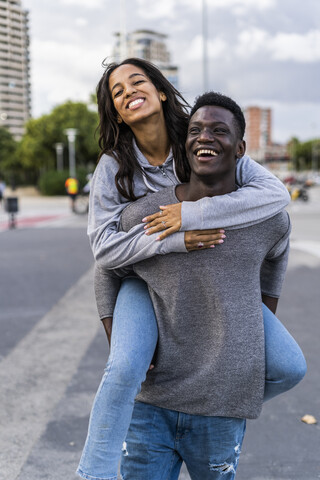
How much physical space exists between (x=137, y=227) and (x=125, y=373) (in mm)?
482

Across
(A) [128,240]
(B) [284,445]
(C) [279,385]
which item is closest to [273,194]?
(A) [128,240]

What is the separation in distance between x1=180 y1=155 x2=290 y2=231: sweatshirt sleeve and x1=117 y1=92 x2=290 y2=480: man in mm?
35

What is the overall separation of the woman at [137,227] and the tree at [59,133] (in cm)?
4781

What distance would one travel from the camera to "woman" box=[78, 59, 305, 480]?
1.70m

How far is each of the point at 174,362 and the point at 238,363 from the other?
0.21 meters

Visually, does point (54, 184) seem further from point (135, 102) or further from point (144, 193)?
point (144, 193)

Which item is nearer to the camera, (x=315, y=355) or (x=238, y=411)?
(x=238, y=411)

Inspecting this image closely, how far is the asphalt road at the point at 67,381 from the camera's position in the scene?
2.97 meters

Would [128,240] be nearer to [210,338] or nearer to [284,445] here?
[210,338]

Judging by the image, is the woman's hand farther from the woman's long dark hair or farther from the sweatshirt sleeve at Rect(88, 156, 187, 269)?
the woman's long dark hair

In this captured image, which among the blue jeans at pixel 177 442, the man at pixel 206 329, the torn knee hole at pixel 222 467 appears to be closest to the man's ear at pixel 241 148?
the man at pixel 206 329

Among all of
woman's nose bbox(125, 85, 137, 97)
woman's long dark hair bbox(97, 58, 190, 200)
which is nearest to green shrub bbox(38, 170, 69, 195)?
woman's long dark hair bbox(97, 58, 190, 200)

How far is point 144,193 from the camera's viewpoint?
78.1 inches

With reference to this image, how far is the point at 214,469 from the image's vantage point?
6.27 feet
